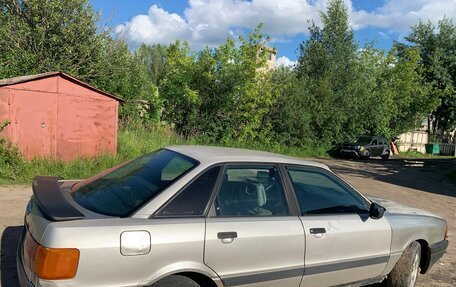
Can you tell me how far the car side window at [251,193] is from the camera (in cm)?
355

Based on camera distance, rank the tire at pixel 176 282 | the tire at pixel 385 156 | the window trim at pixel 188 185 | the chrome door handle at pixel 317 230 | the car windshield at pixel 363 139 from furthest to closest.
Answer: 1. the tire at pixel 385 156
2. the car windshield at pixel 363 139
3. the chrome door handle at pixel 317 230
4. the window trim at pixel 188 185
5. the tire at pixel 176 282

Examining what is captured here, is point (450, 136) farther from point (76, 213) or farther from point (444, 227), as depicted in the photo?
point (76, 213)

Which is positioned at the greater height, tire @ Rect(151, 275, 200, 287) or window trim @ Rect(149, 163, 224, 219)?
window trim @ Rect(149, 163, 224, 219)

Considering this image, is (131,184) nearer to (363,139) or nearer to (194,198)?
(194,198)

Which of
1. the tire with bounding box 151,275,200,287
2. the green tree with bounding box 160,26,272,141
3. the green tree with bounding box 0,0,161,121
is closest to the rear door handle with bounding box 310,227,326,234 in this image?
the tire with bounding box 151,275,200,287

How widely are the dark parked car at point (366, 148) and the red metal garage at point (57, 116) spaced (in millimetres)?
18474

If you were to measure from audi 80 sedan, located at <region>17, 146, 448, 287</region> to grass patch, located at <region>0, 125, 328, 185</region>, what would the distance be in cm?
640

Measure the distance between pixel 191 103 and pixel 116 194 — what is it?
16485mm

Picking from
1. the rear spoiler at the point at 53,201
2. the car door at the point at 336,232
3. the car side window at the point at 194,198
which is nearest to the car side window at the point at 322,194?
the car door at the point at 336,232

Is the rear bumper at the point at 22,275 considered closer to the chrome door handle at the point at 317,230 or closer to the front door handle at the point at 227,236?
the front door handle at the point at 227,236

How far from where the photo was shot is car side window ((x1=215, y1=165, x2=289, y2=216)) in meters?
3.55

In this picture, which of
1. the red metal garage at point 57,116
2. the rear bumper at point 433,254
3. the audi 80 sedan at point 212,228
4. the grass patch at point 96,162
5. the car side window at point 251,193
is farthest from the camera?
the red metal garage at point 57,116

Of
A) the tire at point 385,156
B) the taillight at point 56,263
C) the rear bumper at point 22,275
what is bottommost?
the tire at point 385,156

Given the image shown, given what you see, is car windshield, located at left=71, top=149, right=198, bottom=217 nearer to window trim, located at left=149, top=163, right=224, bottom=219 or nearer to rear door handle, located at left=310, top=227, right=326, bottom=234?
window trim, located at left=149, top=163, right=224, bottom=219
